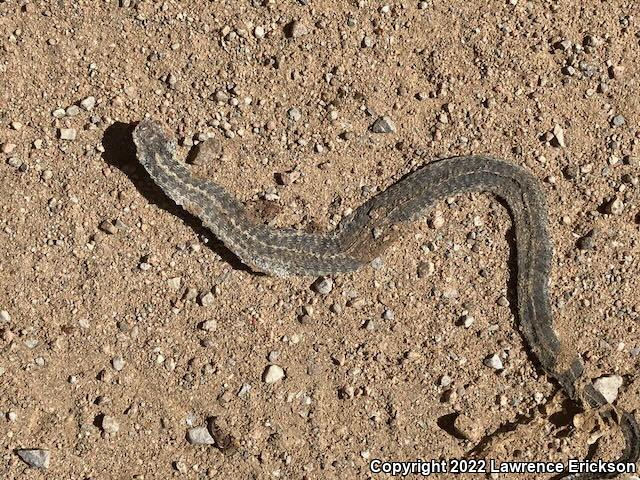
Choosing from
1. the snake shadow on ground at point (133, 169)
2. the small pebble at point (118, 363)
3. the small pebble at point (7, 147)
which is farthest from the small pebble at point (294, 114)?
the small pebble at point (118, 363)

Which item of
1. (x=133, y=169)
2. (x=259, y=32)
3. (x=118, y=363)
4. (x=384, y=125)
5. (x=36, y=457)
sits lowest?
(x=36, y=457)

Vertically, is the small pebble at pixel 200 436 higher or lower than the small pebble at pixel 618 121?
lower

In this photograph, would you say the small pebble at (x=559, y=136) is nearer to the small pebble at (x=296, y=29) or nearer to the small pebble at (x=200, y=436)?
the small pebble at (x=296, y=29)

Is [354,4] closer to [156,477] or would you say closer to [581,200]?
[581,200]

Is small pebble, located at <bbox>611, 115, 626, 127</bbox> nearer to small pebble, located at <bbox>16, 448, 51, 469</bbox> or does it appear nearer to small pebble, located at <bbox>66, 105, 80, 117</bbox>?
small pebble, located at <bbox>66, 105, 80, 117</bbox>

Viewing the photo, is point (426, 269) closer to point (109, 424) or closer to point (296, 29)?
point (296, 29)

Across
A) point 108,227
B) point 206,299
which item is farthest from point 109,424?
point 108,227
